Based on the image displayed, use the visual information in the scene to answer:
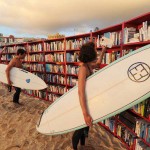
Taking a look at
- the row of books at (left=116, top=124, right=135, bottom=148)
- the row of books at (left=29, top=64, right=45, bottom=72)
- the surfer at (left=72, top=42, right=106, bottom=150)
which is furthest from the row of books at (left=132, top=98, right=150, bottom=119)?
the row of books at (left=29, top=64, right=45, bottom=72)

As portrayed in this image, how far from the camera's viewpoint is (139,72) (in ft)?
4.32

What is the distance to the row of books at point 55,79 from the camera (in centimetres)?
373

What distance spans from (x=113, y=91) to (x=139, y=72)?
31 centimetres

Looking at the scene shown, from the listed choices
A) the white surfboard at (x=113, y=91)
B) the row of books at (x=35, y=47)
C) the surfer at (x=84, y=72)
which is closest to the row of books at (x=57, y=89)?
the row of books at (x=35, y=47)

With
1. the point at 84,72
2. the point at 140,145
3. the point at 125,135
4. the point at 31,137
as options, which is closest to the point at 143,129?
the point at 140,145

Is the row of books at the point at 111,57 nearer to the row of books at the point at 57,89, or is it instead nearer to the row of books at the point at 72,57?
the row of books at the point at 72,57

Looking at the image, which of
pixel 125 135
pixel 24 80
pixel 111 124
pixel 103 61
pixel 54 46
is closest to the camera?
pixel 125 135

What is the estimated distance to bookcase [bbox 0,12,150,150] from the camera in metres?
1.68

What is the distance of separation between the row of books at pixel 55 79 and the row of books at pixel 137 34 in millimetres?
2137

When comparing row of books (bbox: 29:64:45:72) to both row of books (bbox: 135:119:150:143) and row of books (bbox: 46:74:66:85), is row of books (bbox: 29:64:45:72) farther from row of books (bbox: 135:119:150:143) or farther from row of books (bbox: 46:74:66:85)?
row of books (bbox: 135:119:150:143)

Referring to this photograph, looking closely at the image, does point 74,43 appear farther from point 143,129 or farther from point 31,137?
point 143,129

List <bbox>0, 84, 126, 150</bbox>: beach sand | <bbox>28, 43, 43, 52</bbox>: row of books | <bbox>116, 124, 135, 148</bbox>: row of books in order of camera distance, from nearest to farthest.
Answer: <bbox>116, 124, 135, 148</bbox>: row of books → <bbox>0, 84, 126, 150</bbox>: beach sand → <bbox>28, 43, 43, 52</bbox>: row of books

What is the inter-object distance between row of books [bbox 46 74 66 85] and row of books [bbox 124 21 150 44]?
214 cm

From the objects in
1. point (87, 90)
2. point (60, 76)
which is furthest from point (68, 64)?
point (87, 90)
